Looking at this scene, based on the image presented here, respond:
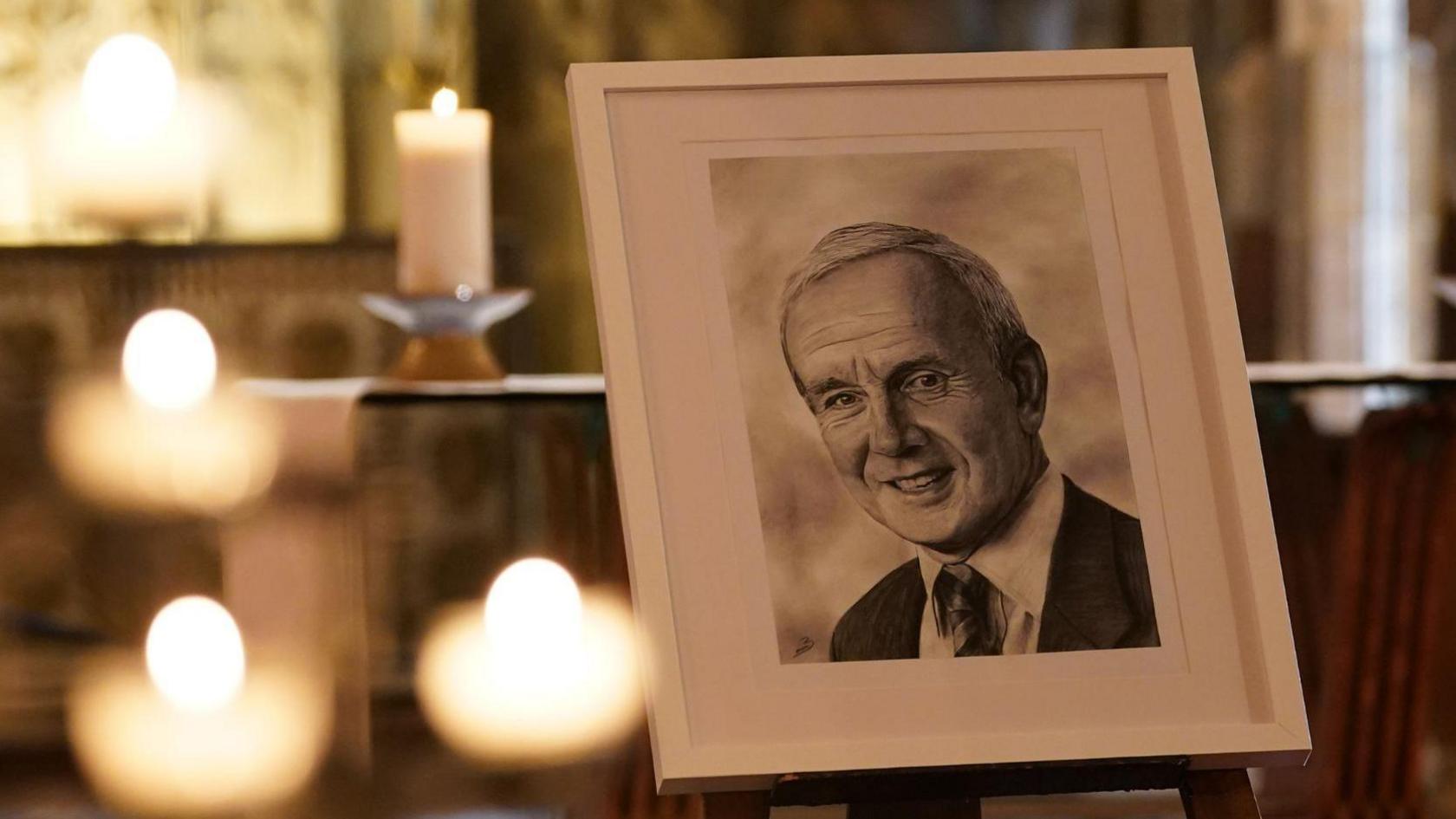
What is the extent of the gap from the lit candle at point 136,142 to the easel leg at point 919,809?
340cm

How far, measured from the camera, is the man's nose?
1.03m

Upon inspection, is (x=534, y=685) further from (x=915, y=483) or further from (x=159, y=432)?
(x=915, y=483)

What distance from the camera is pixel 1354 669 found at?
2223mm

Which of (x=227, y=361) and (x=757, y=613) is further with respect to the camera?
(x=227, y=361)

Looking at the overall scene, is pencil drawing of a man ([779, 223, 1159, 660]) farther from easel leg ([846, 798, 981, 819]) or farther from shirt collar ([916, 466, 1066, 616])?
easel leg ([846, 798, 981, 819])

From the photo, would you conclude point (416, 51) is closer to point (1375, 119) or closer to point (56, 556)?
point (56, 556)

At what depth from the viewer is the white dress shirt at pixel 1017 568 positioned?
38.6 inches

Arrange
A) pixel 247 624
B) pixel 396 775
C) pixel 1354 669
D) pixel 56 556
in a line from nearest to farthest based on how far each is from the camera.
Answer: pixel 247 624 < pixel 1354 669 < pixel 396 775 < pixel 56 556

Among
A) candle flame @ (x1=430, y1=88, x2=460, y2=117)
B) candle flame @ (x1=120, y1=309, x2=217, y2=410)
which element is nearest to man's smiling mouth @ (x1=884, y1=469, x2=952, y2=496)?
candle flame @ (x1=430, y1=88, x2=460, y2=117)

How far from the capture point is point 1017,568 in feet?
3.31

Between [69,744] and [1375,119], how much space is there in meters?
3.49

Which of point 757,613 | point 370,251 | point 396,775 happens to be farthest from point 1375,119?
point 757,613

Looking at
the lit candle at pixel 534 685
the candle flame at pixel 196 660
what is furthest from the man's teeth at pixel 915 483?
the candle flame at pixel 196 660

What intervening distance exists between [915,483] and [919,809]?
0.25m
